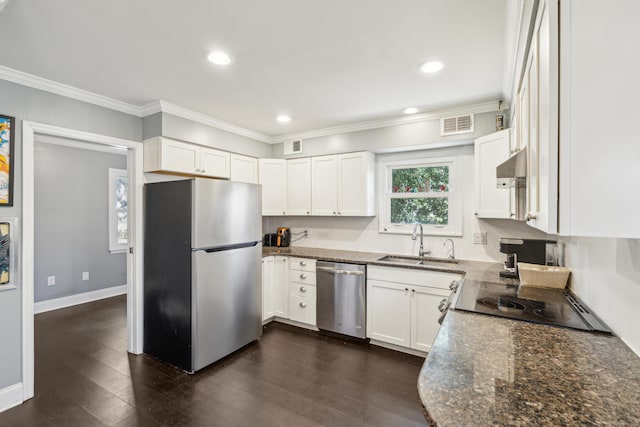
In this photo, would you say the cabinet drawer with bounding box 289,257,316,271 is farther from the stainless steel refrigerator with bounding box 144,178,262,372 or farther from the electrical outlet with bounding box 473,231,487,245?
the electrical outlet with bounding box 473,231,487,245

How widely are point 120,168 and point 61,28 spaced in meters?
3.72

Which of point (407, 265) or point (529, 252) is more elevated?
point (529, 252)

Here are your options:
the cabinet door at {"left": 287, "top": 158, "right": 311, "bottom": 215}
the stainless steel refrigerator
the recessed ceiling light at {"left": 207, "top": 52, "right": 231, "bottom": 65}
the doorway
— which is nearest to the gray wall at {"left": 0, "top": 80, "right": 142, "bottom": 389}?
the doorway

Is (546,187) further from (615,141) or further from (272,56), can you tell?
(272,56)

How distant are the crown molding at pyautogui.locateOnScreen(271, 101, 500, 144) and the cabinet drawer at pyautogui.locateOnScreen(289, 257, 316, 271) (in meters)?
1.61

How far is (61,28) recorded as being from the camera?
5.61ft

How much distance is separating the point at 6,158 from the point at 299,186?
2686 millimetres

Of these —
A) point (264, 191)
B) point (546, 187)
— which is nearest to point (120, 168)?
point (264, 191)

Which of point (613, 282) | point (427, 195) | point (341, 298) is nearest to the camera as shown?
point (613, 282)

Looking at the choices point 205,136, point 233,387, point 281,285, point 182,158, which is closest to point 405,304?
point 281,285

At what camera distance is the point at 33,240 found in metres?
2.36

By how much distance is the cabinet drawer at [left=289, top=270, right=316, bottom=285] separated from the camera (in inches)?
136

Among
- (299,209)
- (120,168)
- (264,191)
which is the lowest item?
(299,209)

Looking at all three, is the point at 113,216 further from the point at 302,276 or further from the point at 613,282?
the point at 613,282
